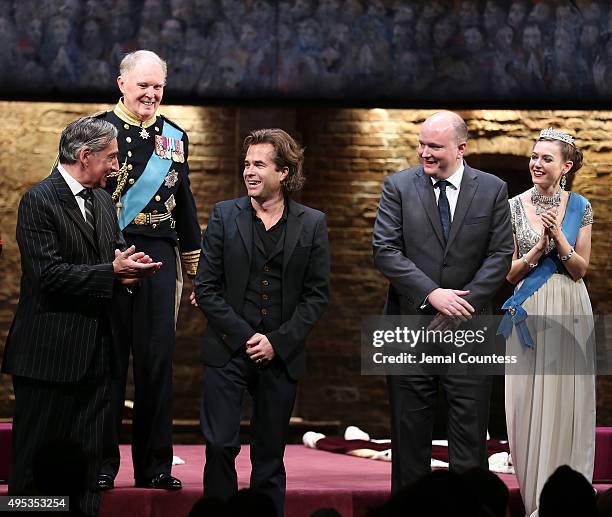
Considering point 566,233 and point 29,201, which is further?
point 566,233

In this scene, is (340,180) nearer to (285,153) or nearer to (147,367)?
(147,367)

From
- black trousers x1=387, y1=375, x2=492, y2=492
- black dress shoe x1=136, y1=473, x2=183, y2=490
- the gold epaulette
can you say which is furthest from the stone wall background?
black trousers x1=387, y1=375, x2=492, y2=492

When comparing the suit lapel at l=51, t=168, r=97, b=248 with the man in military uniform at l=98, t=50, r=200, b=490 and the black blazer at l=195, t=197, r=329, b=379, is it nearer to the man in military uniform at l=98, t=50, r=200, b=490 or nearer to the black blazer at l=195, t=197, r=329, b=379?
the black blazer at l=195, t=197, r=329, b=379

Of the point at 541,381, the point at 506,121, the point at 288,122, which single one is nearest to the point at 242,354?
the point at 541,381

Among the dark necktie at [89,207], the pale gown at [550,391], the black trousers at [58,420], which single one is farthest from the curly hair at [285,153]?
the pale gown at [550,391]

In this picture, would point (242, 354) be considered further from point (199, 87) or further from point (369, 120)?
point (369, 120)

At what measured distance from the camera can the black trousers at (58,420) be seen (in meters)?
5.01

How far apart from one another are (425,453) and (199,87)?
10.7ft

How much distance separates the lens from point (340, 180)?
35.3 ft

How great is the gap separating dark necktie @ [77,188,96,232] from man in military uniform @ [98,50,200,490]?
63cm

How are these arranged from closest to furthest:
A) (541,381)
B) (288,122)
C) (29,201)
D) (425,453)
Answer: (29,201)
(425,453)
(541,381)
(288,122)

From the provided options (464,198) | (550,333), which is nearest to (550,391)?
(550,333)

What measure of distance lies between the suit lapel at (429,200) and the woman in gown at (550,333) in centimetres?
67

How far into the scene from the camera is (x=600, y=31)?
795 cm
